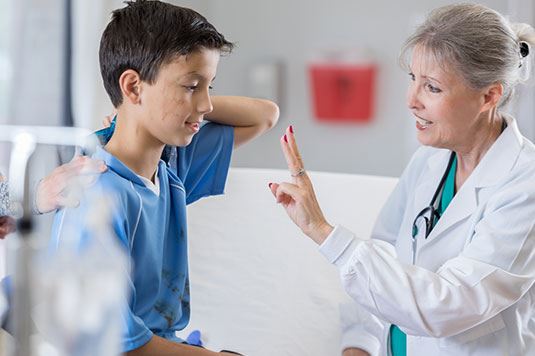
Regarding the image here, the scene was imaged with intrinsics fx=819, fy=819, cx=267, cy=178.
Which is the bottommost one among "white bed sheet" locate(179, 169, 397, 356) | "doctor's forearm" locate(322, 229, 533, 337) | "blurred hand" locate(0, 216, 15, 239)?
"white bed sheet" locate(179, 169, 397, 356)

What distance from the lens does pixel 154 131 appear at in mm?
1345

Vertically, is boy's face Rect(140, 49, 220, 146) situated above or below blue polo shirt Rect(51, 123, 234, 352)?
above

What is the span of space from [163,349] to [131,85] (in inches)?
17.0

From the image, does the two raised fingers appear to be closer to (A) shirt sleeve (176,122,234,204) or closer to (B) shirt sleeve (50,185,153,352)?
(A) shirt sleeve (176,122,234,204)

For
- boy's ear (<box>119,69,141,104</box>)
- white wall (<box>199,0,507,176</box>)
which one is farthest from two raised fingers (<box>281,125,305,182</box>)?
white wall (<box>199,0,507,176</box>)

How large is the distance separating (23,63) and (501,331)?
5.89ft

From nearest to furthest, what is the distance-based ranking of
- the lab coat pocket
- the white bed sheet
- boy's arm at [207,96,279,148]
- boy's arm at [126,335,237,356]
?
boy's arm at [126,335,237,356] < the lab coat pocket < boy's arm at [207,96,279,148] < the white bed sheet

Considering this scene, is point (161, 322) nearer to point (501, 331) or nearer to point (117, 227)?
point (117, 227)

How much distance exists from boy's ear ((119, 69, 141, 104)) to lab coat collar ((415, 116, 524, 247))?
0.64 meters

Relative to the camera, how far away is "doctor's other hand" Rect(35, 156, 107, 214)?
1.13m

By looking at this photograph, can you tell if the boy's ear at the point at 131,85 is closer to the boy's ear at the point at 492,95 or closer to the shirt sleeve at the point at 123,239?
the shirt sleeve at the point at 123,239

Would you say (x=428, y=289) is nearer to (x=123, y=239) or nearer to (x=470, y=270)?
(x=470, y=270)

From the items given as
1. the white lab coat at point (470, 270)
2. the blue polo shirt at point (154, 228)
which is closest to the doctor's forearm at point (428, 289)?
the white lab coat at point (470, 270)

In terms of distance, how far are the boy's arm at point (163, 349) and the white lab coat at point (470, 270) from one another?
29 cm
